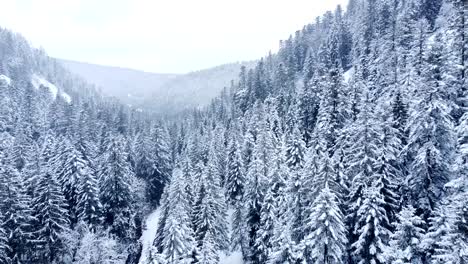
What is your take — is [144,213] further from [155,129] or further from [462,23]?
[462,23]

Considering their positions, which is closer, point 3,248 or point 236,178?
point 3,248

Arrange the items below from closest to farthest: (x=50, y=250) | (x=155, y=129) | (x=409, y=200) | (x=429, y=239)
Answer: (x=429, y=239)
(x=409, y=200)
(x=50, y=250)
(x=155, y=129)

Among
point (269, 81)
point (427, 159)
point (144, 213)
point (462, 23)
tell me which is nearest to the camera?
point (427, 159)

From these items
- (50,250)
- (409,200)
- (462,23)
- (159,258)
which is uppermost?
(462,23)

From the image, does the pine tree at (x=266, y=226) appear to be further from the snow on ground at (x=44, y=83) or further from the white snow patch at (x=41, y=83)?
the white snow patch at (x=41, y=83)

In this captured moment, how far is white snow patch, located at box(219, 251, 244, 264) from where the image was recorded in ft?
163

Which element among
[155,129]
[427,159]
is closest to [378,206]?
[427,159]

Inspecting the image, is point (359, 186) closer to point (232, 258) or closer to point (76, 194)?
point (232, 258)

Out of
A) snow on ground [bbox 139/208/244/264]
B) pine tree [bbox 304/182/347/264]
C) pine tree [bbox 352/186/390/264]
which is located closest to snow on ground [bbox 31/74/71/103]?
snow on ground [bbox 139/208/244/264]

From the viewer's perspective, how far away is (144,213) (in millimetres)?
65812

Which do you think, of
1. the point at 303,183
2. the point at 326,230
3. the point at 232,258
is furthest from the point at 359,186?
the point at 232,258

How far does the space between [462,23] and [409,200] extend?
22.8m

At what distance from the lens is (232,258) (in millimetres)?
50500

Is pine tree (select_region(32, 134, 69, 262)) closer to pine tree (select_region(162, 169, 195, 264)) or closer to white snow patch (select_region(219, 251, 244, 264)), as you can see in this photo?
pine tree (select_region(162, 169, 195, 264))
